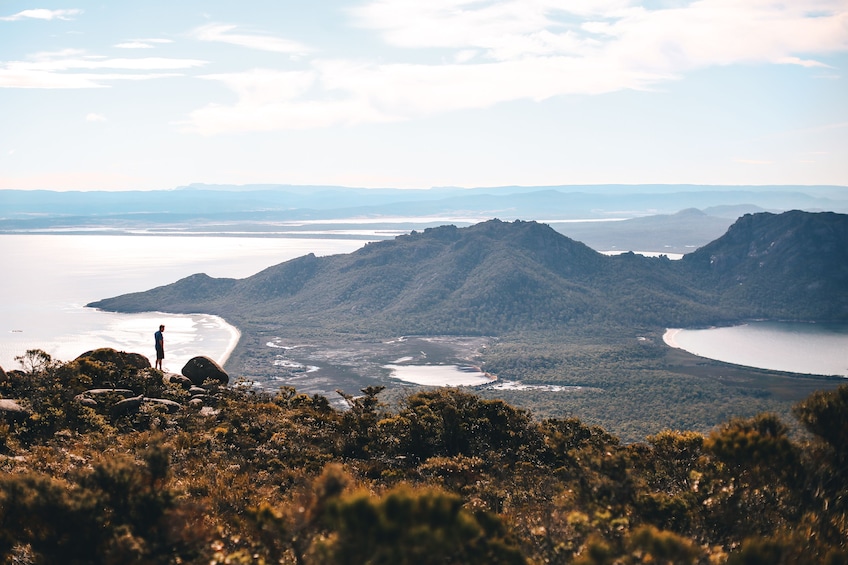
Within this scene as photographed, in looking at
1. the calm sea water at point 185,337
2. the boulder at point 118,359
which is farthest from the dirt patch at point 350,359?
the boulder at point 118,359

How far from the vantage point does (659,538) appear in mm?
12430

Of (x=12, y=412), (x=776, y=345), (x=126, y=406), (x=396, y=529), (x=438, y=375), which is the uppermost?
(x=396, y=529)

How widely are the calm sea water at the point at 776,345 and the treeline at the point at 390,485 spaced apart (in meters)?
125

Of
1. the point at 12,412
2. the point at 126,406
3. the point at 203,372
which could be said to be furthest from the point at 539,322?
the point at 12,412

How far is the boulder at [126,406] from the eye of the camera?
99.8ft

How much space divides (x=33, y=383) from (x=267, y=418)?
10155 mm

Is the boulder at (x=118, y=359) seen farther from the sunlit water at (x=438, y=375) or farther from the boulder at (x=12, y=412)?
the sunlit water at (x=438, y=375)

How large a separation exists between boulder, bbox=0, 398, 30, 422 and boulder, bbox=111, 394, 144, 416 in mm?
3337

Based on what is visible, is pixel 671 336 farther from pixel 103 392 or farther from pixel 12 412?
pixel 12 412

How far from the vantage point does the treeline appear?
41.9 feet

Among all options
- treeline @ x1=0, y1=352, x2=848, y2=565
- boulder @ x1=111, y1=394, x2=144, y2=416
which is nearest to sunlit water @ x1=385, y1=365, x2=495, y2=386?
treeline @ x1=0, y1=352, x2=848, y2=565

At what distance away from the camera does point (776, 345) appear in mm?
163250

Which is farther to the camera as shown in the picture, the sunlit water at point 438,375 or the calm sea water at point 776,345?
the calm sea water at point 776,345

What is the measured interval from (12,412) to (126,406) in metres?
4.31
